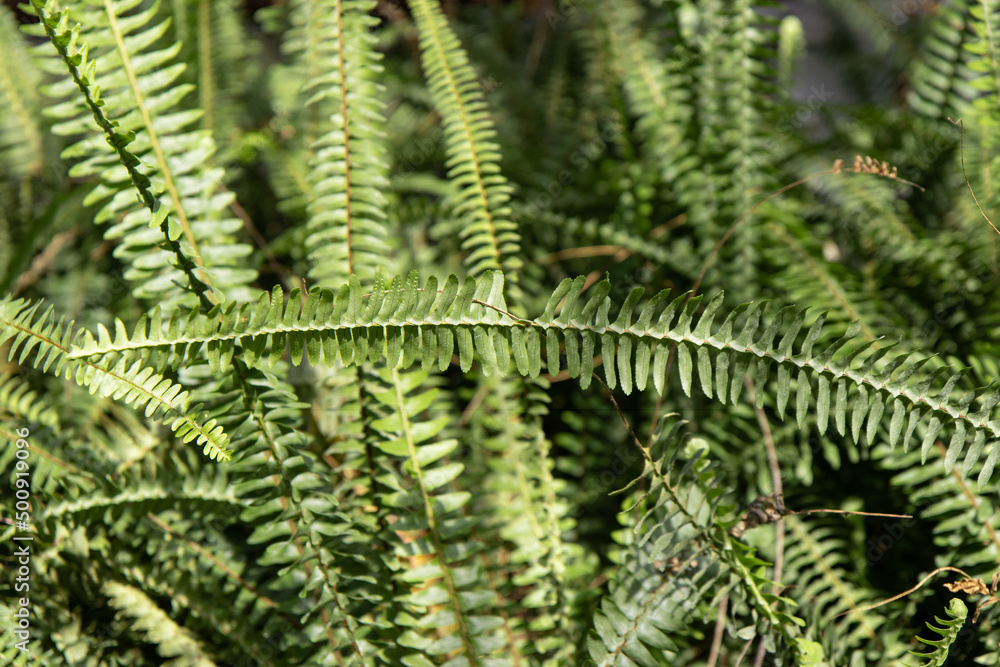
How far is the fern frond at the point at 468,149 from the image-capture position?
1204 mm

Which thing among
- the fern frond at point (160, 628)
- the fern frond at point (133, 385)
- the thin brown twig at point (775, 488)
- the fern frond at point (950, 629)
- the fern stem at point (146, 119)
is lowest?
the fern frond at point (160, 628)

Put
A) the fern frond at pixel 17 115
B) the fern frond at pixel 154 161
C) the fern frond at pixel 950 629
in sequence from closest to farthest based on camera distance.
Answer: the fern frond at pixel 950 629 < the fern frond at pixel 154 161 < the fern frond at pixel 17 115

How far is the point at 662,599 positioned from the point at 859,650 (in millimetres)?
384

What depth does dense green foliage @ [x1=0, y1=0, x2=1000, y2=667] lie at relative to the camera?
85cm

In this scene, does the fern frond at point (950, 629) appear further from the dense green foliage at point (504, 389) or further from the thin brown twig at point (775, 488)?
the thin brown twig at point (775, 488)

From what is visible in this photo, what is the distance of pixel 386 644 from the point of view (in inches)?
39.2

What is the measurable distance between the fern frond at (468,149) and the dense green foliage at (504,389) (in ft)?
0.03

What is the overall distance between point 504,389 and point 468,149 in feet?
1.58

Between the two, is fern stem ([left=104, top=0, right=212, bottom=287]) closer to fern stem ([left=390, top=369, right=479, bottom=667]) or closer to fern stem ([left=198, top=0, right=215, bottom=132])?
fern stem ([left=390, top=369, right=479, bottom=667])

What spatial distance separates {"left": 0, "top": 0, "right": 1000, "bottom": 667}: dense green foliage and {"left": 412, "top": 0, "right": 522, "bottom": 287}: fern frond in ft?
0.03

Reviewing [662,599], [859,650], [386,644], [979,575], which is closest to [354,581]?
[386,644]

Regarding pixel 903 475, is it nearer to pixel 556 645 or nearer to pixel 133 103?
pixel 556 645

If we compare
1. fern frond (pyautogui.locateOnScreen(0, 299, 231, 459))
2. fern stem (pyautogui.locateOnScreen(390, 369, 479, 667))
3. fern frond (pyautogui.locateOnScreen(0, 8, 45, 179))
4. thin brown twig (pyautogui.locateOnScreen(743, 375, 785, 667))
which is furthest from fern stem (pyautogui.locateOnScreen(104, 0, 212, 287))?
fern frond (pyautogui.locateOnScreen(0, 8, 45, 179))

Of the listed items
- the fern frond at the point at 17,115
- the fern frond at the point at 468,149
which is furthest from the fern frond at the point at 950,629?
the fern frond at the point at 17,115
